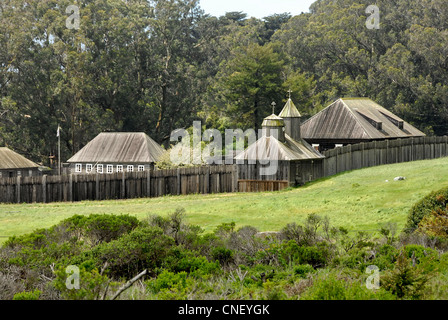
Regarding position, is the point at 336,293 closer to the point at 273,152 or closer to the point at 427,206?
the point at 427,206

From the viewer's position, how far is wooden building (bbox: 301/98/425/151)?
171 feet

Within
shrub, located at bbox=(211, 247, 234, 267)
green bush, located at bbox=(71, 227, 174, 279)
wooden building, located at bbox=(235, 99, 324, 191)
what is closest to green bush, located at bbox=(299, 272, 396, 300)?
green bush, located at bbox=(71, 227, 174, 279)

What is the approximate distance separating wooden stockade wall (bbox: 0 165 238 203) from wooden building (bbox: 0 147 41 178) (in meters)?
13.5

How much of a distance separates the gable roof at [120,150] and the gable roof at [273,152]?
15.2 m

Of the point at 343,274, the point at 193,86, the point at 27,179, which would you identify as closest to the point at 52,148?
the point at 193,86

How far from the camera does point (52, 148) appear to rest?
76.1 m

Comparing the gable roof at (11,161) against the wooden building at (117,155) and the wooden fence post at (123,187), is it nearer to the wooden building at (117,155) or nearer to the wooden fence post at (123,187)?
the wooden building at (117,155)

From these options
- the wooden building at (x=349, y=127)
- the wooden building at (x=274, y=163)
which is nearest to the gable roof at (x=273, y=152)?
the wooden building at (x=274, y=163)

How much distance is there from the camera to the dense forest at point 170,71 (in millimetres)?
71062

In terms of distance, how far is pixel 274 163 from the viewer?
40031mm

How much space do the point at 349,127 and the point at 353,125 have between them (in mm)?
354

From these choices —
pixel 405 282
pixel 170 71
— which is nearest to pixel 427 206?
pixel 405 282

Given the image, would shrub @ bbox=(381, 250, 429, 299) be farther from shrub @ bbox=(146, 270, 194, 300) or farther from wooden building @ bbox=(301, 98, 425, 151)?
wooden building @ bbox=(301, 98, 425, 151)
